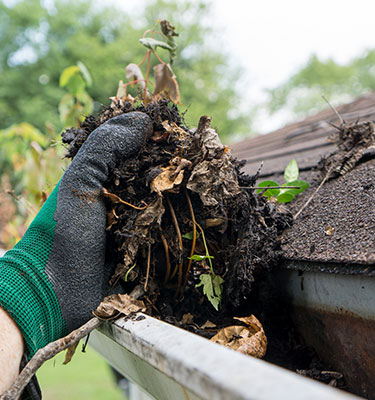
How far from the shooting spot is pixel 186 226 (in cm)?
87

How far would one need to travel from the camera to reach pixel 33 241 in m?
0.85

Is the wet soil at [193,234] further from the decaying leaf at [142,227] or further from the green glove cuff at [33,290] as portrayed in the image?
the green glove cuff at [33,290]

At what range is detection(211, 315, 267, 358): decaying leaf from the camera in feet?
2.42

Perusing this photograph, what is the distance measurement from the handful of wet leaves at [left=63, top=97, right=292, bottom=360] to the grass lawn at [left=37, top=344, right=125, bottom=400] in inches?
194

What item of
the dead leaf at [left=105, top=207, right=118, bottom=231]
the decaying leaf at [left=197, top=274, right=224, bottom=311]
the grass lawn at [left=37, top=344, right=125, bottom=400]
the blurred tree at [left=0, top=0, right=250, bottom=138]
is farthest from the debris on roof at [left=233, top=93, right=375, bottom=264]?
the blurred tree at [left=0, top=0, right=250, bottom=138]

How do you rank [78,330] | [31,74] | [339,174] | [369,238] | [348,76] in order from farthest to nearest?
[348,76] < [31,74] < [339,174] < [78,330] < [369,238]

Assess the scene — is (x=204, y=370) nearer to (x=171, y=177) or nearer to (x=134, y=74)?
(x=171, y=177)

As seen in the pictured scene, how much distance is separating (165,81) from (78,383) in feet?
21.6

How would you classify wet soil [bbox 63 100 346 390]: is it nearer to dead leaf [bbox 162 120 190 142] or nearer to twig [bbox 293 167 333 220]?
dead leaf [bbox 162 120 190 142]

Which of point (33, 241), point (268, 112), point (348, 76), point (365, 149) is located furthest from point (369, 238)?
point (348, 76)

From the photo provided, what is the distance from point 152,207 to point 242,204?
213mm

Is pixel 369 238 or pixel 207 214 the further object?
pixel 207 214

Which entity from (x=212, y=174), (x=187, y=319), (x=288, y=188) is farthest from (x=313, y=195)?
(x=187, y=319)

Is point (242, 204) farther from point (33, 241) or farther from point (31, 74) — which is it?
point (31, 74)
